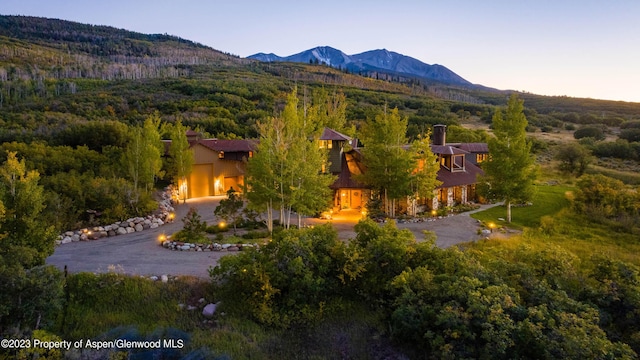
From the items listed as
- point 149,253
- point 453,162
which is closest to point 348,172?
point 453,162

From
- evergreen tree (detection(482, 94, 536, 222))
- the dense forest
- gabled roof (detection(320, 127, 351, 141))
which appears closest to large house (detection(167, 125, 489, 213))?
gabled roof (detection(320, 127, 351, 141))

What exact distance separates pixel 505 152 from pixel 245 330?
64.6 ft

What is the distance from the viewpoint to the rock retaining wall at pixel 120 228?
17911 mm

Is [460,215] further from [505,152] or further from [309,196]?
[309,196]

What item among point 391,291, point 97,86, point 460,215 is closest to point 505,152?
point 460,215

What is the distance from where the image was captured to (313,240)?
13031 mm

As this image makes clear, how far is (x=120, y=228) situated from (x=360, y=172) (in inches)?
602

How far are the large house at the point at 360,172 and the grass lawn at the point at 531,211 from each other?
266 cm

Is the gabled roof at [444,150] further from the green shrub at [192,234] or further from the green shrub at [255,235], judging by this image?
the green shrub at [192,234]

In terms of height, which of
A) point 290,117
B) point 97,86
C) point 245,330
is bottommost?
point 245,330

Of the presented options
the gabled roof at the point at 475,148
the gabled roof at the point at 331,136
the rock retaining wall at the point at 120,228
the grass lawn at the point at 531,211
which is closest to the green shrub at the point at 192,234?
the rock retaining wall at the point at 120,228

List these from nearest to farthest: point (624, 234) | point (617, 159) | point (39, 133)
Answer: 1. point (624, 234)
2. point (39, 133)
3. point (617, 159)

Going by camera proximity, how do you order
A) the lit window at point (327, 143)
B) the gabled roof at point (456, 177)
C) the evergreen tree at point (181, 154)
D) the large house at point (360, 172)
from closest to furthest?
the large house at point (360, 172) < the lit window at point (327, 143) < the gabled roof at point (456, 177) < the evergreen tree at point (181, 154)

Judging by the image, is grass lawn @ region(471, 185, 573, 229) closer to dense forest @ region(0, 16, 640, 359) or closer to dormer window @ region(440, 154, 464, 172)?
dense forest @ region(0, 16, 640, 359)
